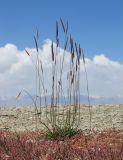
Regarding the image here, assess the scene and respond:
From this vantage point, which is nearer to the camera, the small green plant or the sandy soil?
the small green plant

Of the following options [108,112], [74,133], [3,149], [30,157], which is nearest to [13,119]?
[108,112]

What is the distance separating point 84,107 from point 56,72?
11.6 m

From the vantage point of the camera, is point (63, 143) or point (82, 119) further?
point (82, 119)

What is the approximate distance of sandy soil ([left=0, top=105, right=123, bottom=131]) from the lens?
57.4 ft

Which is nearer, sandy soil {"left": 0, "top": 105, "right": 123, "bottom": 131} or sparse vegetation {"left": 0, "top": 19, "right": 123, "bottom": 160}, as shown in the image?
sparse vegetation {"left": 0, "top": 19, "right": 123, "bottom": 160}

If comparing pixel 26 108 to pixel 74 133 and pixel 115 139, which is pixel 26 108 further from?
pixel 115 139

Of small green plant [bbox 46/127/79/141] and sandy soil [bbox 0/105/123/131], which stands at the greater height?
sandy soil [bbox 0/105/123/131]

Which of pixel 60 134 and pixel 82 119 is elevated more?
pixel 82 119

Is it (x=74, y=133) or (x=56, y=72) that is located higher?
(x=56, y=72)

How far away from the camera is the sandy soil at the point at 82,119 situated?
17.5 m

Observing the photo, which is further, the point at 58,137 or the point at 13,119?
the point at 13,119

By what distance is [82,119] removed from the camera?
19609 mm

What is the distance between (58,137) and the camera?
43.8 ft

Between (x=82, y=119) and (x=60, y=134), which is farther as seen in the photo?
(x=82, y=119)
